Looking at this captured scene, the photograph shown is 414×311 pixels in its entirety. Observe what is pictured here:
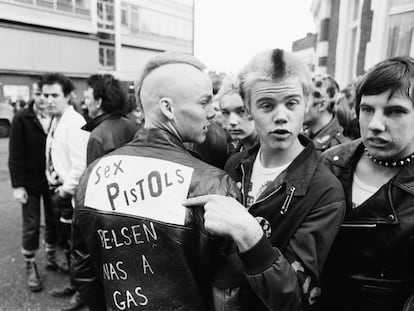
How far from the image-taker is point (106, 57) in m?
25.0

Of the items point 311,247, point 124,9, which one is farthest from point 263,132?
point 124,9

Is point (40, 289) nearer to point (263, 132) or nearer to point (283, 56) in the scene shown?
point (263, 132)

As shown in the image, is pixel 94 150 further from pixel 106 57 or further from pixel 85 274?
pixel 106 57

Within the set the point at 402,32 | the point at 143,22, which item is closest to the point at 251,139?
the point at 402,32

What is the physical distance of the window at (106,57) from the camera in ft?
80.9

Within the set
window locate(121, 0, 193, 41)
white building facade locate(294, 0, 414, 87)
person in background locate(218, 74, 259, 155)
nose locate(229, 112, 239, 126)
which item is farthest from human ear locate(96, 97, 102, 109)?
window locate(121, 0, 193, 41)

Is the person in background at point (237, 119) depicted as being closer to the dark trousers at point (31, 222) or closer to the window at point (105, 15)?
the dark trousers at point (31, 222)

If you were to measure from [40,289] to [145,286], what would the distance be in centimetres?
265

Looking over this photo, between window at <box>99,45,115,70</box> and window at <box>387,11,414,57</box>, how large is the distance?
2317cm

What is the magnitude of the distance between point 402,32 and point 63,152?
16.3 ft

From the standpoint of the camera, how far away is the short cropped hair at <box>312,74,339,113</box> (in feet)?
11.1

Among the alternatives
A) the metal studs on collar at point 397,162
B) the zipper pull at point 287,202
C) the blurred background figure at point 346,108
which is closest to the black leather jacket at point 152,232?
the zipper pull at point 287,202

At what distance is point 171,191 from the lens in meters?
1.11

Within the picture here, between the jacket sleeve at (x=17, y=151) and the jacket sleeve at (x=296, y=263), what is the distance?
3.16 metres
